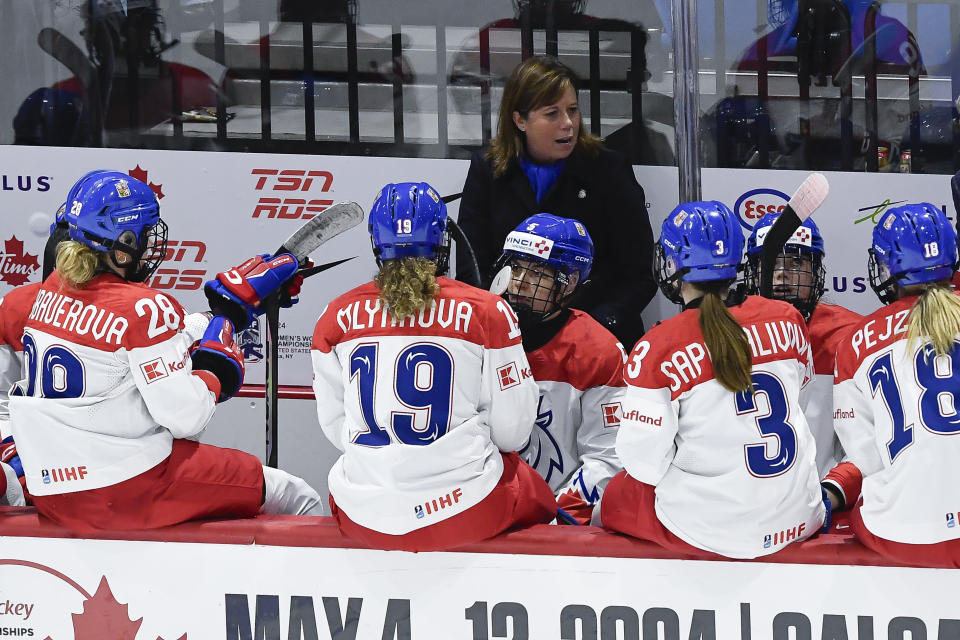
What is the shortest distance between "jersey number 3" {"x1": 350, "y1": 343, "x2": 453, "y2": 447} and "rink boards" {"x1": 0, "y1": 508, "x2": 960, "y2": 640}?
0.31m

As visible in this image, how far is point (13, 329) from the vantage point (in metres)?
3.23

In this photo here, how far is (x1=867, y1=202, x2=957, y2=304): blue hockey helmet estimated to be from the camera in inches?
104

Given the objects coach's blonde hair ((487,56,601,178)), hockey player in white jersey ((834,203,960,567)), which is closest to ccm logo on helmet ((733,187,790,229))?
coach's blonde hair ((487,56,601,178))

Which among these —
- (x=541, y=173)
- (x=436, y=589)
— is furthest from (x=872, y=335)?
(x=541, y=173)

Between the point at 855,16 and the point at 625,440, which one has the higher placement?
the point at 855,16

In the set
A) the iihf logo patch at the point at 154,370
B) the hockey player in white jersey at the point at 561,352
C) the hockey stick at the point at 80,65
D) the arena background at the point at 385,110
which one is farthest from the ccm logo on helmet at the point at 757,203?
the hockey stick at the point at 80,65

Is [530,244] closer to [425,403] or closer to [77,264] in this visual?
[425,403]

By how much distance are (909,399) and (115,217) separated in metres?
2.00

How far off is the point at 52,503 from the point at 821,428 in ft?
7.32

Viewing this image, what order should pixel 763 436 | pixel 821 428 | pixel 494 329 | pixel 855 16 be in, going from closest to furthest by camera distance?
1. pixel 763 436
2. pixel 494 329
3. pixel 821 428
4. pixel 855 16

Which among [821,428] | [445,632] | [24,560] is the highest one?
[821,428]

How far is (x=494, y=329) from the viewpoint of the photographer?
9.20 feet

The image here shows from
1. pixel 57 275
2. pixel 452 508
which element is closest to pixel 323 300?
pixel 57 275

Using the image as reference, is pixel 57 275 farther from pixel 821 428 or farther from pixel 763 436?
pixel 821 428
